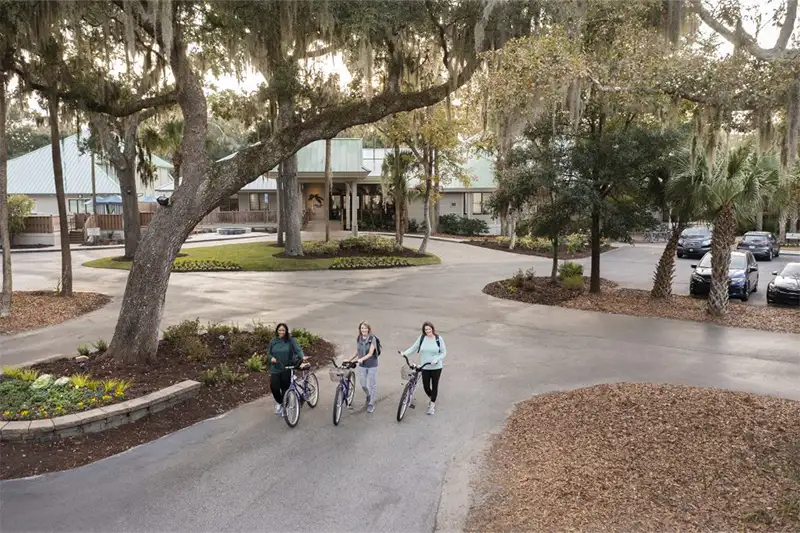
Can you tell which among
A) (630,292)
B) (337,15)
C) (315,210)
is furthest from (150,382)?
(315,210)

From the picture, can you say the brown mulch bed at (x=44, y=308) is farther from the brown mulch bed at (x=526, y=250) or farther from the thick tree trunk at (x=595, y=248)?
the brown mulch bed at (x=526, y=250)

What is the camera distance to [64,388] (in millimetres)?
7887

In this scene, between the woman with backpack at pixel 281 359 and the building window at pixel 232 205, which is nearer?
the woman with backpack at pixel 281 359

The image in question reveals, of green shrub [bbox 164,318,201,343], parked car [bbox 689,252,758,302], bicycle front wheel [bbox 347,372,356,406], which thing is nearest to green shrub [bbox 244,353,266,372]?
green shrub [bbox 164,318,201,343]

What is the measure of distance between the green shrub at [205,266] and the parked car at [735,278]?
698 inches

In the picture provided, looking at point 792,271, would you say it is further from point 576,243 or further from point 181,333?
point 181,333

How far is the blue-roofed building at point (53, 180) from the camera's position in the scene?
4512cm

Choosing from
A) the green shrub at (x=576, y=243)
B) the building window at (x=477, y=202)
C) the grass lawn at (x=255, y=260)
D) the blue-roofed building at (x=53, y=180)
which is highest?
the blue-roofed building at (x=53, y=180)

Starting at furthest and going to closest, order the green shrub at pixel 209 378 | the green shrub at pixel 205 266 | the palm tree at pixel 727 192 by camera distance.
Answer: the green shrub at pixel 205 266 < the palm tree at pixel 727 192 < the green shrub at pixel 209 378

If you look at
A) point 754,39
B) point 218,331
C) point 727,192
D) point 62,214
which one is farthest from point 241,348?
point 727,192

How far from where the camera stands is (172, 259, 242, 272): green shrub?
77.4 ft

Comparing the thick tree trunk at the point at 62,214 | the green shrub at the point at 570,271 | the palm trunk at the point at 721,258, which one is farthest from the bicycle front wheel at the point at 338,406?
the green shrub at the point at 570,271

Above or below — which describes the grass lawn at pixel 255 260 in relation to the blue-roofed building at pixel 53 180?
below

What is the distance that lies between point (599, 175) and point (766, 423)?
10.4 metres
